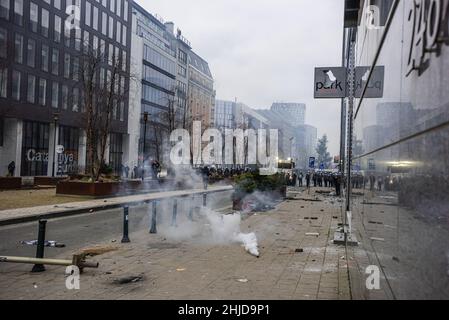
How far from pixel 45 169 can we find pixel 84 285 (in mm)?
40256

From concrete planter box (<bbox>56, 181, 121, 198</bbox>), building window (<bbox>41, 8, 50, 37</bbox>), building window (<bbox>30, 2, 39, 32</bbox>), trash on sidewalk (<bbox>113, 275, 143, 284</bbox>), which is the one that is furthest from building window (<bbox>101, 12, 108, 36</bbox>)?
trash on sidewalk (<bbox>113, 275, 143, 284</bbox>)

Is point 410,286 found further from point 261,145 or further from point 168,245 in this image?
point 261,145

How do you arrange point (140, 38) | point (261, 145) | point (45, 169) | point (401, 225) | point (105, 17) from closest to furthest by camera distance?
point (401, 225) → point (45, 169) → point (105, 17) → point (140, 38) → point (261, 145)

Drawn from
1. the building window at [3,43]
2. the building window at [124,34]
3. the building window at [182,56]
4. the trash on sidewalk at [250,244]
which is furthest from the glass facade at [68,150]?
the building window at [182,56]

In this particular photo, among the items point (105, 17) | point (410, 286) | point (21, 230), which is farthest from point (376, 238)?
point (105, 17)

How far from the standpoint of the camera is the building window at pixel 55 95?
43.3 metres

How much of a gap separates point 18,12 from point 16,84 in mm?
5882

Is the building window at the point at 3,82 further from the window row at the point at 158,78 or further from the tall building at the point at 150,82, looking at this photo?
the window row at the point at 158,78

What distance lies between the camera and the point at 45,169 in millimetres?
43500

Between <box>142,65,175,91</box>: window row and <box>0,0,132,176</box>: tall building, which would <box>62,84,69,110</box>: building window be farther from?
<box>142,65,175,91</box>: window row

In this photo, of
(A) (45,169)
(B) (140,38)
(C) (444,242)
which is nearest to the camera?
(C) (444,242)

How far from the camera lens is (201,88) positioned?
96125 mm

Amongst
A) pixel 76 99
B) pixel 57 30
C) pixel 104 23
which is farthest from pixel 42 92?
pixel 104 23


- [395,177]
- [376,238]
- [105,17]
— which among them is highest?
[105,17]
